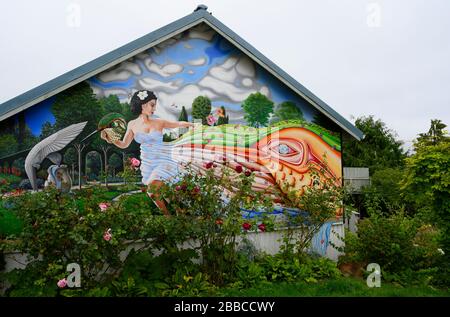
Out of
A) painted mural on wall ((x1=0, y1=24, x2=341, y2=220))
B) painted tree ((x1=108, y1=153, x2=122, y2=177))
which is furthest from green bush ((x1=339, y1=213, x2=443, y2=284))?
painted tree ((x1=108, y1=153, x2=122, y2=177))

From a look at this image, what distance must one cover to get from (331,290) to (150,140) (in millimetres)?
5443

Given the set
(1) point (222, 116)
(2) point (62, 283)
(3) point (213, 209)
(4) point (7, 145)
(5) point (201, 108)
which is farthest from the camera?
(1) point (222, 116)

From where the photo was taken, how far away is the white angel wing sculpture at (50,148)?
845cm

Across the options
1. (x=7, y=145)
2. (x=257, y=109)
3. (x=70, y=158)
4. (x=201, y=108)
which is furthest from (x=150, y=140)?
(x=257, y=109)

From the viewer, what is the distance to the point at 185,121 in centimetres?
1017

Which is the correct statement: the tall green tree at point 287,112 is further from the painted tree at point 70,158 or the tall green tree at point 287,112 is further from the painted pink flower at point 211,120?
the painted tree at point 70,158

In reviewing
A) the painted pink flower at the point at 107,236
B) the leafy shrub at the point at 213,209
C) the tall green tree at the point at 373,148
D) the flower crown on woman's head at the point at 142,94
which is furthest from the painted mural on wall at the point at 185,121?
the tall green tree at the point at 373,148

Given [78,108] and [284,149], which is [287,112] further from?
[78,108]

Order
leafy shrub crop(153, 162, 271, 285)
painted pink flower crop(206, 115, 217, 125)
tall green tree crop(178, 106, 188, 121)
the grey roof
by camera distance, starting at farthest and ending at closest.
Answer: painted pink flower crop(206, 115, 217, 125)
tall green tree crop(178, 106, 188, 121)
the grey roof
leafy shrub crop(153, 162, 271, 285)

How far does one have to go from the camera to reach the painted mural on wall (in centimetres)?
885

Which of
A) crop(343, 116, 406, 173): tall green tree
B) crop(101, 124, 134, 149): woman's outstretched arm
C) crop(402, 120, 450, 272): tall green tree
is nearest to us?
crop(402, 120, 450, 272): tall green tree

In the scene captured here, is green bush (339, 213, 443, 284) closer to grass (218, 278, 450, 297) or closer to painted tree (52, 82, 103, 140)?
grass (218, 278, 450, 297)

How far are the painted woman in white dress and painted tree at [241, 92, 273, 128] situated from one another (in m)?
2.42
